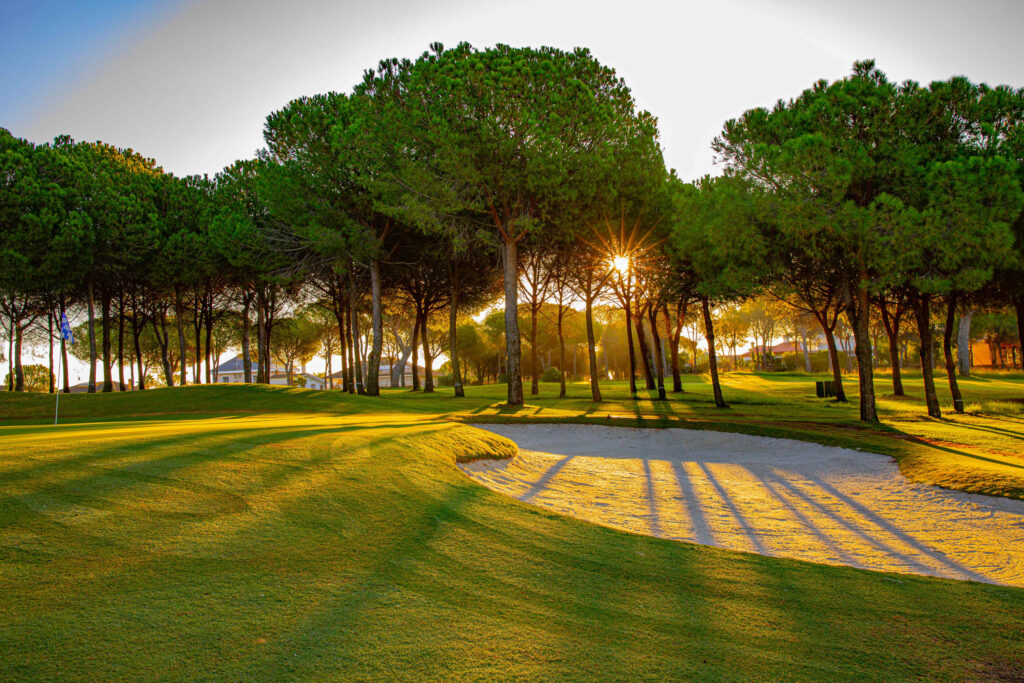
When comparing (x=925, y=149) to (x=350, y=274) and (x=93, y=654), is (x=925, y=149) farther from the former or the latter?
(x=350, y=274)

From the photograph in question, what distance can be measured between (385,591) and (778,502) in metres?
8.04

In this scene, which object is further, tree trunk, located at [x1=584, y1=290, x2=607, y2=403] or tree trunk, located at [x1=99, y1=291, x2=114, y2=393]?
tree trunk, located at [x1=99, y1=291, x2=114, y2=393]

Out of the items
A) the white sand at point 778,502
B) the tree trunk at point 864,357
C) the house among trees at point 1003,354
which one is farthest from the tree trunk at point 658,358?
the house among trees at point 1003,354

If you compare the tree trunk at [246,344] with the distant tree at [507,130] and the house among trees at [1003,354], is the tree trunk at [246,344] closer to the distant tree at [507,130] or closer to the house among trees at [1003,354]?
the distant tree at [507,130]

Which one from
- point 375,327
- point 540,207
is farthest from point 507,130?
point 375,327

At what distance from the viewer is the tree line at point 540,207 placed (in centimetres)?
1839

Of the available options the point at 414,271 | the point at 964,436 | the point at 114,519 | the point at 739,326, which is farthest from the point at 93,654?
the point at 739,326

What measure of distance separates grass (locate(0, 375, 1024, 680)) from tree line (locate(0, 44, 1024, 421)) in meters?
16.2

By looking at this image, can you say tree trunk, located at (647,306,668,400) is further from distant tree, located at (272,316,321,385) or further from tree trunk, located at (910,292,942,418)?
distant tree, located at (272,316,321,385)

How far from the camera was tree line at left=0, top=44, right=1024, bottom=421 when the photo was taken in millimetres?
18391

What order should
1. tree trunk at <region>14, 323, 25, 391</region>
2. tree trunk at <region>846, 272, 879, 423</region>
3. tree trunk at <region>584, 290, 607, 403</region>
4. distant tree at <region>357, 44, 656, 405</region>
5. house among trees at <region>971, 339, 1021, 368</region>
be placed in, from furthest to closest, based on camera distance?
house among trees at <region>971, 339, 1021, 368</region>
tree trunk at <region>14, 323, 25, 391</region>
tree trunk at <region>584, 290, 607, 403</region>
distant tree at <region>357, 44, 656, 405</region>
tree trunk at <region>846, 272, 879, 423</region>

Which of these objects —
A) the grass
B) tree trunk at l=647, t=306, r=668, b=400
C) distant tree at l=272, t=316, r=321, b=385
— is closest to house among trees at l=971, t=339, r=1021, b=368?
tree trunk at l=647, t=306, r=668, b=400

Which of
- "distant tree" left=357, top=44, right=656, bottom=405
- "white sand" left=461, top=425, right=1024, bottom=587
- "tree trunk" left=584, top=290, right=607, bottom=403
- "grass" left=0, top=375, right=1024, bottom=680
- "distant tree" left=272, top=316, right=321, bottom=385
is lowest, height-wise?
"white sand" left=461, top=425, right=1024, bottom=587

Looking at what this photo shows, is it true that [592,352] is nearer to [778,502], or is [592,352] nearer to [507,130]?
[507,130]
